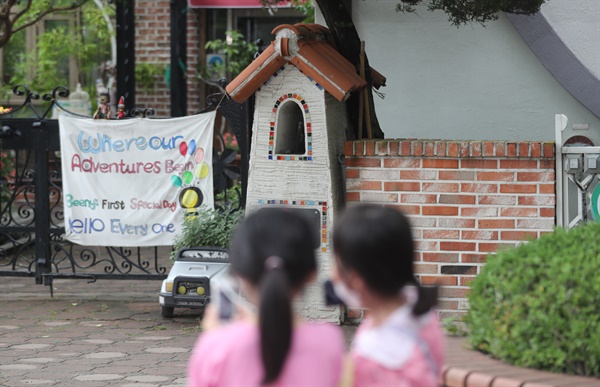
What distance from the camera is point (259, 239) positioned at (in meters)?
2.61

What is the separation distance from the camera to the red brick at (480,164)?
7.26 metres

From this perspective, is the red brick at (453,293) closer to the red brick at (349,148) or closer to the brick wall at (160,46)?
the red brick at (349,148)

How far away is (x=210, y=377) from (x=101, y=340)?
16.6 ft

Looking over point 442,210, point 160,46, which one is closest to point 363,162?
point 442,210

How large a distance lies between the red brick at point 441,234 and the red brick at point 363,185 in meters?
0.44

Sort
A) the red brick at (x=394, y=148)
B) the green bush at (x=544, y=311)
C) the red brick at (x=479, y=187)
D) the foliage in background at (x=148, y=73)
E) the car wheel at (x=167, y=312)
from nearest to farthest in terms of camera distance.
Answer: the green bush at (x=544, y=311), the red brick at (x=479, y=187), the red brick at (x=394, y=148), the car wheel at (x=167, y=312), the foliage in background at (x=148, y=73)

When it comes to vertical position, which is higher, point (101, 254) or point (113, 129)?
point (113, 129)

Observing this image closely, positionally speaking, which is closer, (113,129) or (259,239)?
(259,239)

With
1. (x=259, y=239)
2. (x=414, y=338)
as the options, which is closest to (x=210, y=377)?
(x=259, y=239)

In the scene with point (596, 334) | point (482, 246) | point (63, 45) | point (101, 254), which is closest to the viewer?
point (596, 334)

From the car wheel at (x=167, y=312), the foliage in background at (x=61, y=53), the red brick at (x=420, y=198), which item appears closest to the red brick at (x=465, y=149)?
the red brick at (x=420, y=198)

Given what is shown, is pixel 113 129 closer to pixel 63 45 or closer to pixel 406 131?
pixel 406 131

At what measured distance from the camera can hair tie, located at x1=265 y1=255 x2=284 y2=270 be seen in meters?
2.57

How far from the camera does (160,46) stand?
1541 centimetres
